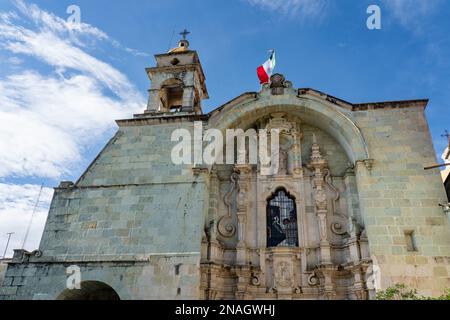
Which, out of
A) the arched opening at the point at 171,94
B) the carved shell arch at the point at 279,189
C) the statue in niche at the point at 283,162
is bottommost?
the carved shell arch at the point at 279,189

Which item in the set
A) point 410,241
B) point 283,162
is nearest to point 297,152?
point 283,162

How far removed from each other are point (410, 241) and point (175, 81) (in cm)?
1171

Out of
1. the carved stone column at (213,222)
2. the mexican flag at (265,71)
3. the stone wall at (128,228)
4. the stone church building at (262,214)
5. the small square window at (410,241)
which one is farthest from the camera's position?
the mexican flag at (265,71)

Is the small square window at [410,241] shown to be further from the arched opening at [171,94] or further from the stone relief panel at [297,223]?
the arched opening at [171,94]

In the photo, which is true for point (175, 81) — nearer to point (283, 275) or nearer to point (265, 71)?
point (265, 71)

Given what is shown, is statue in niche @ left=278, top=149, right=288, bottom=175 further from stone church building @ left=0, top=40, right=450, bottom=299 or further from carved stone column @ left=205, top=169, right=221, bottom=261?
carved stone column @ left=205, top=169, right=221, bottom=261

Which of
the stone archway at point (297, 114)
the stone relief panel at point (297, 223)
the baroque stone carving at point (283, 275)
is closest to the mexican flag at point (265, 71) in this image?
the stone archway at point (297, 114)

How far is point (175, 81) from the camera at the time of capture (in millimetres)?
17406

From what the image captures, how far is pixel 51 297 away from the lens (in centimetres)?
1143

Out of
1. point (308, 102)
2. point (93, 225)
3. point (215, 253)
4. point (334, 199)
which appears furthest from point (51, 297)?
point (308, 102)

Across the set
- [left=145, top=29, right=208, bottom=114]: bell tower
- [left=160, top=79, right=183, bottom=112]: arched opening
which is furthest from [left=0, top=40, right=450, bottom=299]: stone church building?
[left=160, top=79, right=183, bottom=112]: arched opening

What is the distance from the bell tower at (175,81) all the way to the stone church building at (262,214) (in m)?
2.10

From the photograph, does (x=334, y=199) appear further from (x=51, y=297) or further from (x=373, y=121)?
(x=51, y=297)

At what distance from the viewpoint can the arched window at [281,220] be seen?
12.9 m
